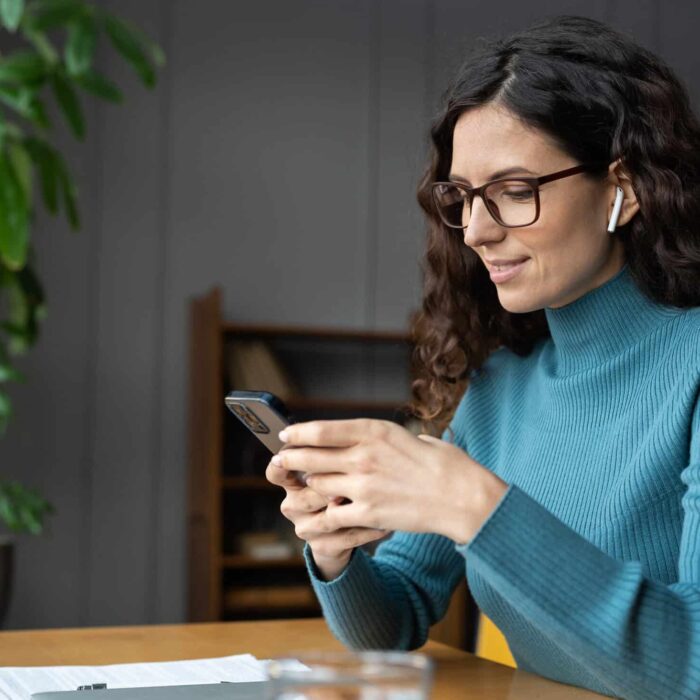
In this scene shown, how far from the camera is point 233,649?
1.27 metres

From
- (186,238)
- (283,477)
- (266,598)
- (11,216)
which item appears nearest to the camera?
(283,477)

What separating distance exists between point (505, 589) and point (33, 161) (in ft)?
5.89

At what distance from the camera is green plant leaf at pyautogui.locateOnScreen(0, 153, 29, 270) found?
87.3 inches

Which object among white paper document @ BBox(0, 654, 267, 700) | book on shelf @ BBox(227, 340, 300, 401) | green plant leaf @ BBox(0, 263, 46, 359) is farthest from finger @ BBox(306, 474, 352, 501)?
book on shelf @ BBox(227, 340, 300, 401)

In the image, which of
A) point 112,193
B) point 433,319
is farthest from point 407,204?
point 433,319

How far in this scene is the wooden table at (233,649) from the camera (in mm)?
1116

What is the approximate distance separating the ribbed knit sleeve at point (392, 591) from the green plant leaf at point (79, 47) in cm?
142

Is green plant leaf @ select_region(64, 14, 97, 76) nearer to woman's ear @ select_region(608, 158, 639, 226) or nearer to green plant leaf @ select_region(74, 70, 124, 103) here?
green plant leaf @ select_region(74, 70, 124, 103)

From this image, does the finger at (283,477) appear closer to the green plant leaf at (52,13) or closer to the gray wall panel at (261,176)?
the green plant leaf at (52,13)

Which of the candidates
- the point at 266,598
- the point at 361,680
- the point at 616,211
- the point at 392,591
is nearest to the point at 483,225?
the point at 616,211

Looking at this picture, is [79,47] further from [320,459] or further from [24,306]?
[320,459]

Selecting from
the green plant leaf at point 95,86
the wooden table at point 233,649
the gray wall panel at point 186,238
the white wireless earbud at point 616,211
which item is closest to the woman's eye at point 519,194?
the white wireless earbud at point 616,211

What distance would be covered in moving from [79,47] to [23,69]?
13cm

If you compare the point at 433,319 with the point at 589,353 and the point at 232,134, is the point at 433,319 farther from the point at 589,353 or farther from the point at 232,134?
the point at 232,134
